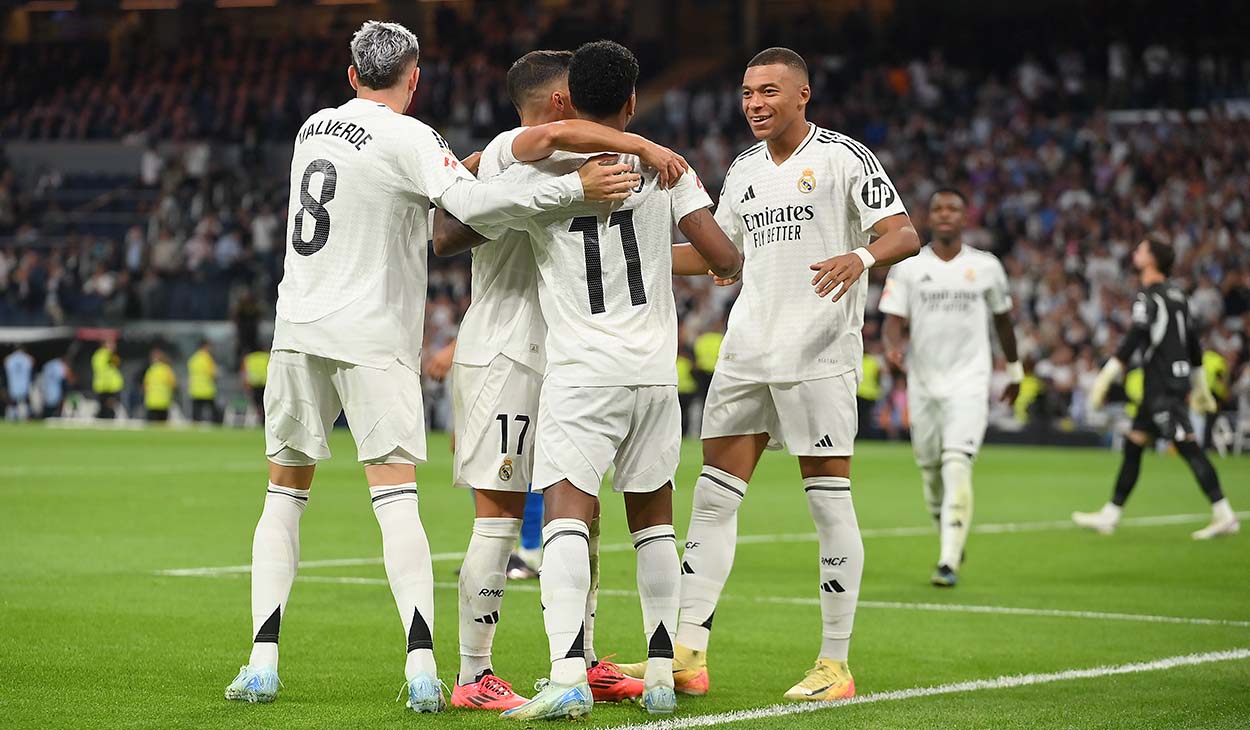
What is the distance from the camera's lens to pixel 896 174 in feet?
113

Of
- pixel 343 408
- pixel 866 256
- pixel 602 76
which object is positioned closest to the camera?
pixel 602 76

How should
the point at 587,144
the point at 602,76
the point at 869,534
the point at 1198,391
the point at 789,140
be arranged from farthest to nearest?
the point at 1198,391, the point at 869,534, the point at 789,140, the point at 602,76, the point at 587,144

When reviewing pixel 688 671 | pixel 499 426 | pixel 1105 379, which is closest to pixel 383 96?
pixel 499 426

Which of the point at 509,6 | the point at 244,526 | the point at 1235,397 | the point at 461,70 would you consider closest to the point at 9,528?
the point at 244,526

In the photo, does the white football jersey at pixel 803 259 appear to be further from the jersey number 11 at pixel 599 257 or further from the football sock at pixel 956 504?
the football sock at pixel 956 504

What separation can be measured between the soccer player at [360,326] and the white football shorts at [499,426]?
0.61 ft

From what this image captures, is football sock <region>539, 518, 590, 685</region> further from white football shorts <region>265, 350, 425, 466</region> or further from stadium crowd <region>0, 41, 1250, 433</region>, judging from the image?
stadium crowd <region>0, 41, 1250, 433</region>

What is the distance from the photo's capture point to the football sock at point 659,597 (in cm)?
607

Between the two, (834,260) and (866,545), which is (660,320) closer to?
(834,260)

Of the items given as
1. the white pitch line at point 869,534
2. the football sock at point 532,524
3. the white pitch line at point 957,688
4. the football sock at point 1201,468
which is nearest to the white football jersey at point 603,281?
the white pitch line at point 957,688

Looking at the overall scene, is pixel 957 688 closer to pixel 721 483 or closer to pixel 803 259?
→ pixel 721 483

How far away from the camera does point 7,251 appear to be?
39.1 meters

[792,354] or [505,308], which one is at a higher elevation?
[505,308]

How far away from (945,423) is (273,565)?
6.30 meters
